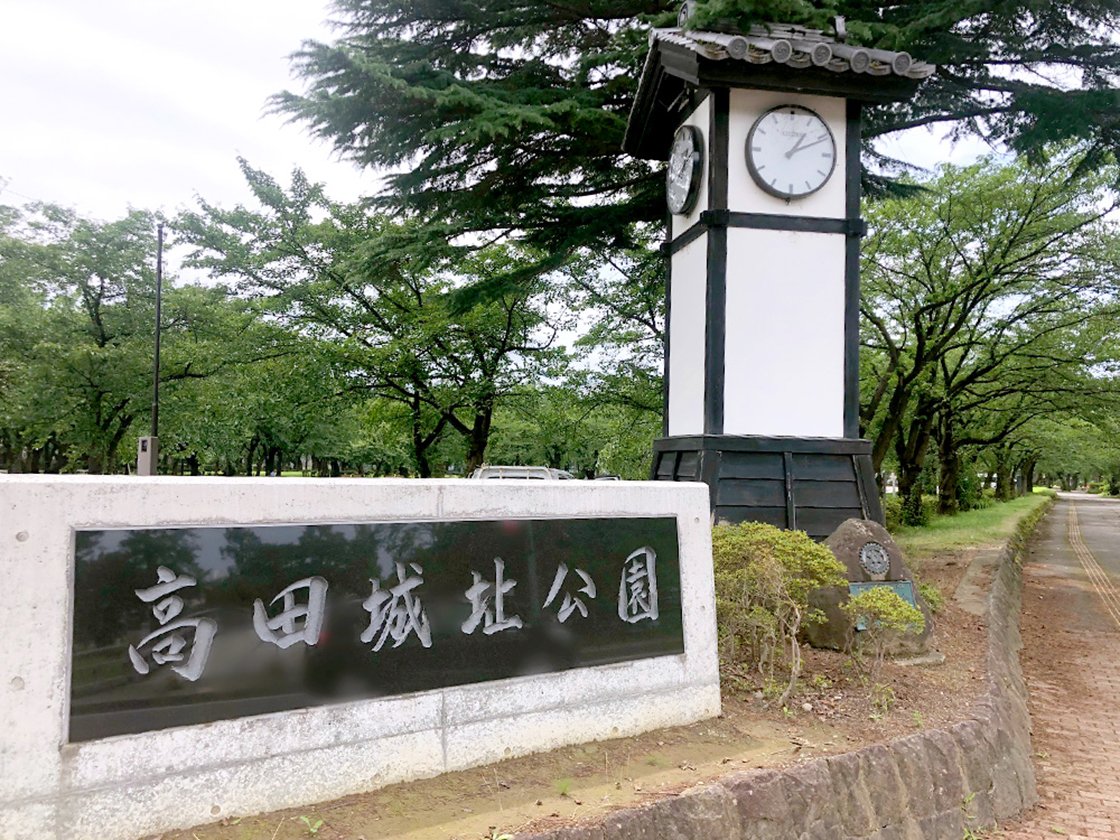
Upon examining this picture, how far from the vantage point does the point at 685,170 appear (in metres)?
7.51

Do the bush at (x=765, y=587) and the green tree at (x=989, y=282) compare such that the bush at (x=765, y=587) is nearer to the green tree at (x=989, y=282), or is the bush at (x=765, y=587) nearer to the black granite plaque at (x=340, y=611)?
the black granite plaque at (x=340, y=611)

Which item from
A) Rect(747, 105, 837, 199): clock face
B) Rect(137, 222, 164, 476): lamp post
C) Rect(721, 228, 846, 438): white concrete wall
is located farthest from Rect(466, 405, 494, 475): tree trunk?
Rect(747, 105, 837, 199): clock face

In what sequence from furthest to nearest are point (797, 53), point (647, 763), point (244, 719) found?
point (797, 53)
point (647, 763)
point (244, 719)

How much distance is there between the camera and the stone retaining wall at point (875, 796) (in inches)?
128

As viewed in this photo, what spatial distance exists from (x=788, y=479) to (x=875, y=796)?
135 inches

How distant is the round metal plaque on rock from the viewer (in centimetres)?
582

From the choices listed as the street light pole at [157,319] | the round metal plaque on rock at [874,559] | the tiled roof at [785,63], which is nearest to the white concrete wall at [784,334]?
the tiled roof at [785,63]

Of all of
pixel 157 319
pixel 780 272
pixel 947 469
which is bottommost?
pixel 947 469

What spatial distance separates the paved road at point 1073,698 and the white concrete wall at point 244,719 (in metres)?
2.64

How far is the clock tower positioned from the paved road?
7.66ft

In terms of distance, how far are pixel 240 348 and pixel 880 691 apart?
15.5 meters

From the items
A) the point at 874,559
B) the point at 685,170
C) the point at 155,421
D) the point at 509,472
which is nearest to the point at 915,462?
the point at 509,472

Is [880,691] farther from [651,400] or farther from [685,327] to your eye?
[651,400]

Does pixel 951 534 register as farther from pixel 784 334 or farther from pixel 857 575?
pixel 857 575
